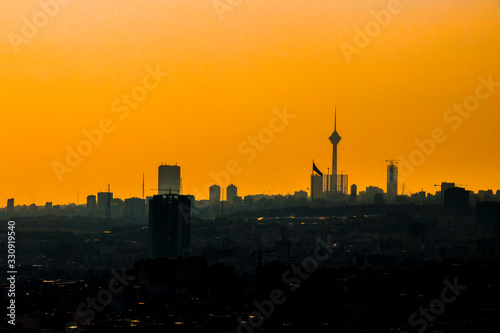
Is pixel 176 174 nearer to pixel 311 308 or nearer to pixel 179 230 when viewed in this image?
pixel 179 230

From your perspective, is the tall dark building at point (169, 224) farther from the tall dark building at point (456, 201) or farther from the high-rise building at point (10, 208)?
the tall dark building at point (456, 201)

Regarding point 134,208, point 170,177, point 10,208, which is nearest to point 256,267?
point 170,177

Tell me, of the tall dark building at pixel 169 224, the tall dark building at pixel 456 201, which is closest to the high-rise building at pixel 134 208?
the tall dark building at pixel 456 201

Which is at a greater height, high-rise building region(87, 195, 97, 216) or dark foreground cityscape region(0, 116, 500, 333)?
high-rise building region(87, 195, 97, 216)

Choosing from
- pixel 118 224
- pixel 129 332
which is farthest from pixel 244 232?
pixel 129 332

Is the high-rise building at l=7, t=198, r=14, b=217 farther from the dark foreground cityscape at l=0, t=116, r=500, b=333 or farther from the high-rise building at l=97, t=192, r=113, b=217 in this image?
the high-rise building at l=97, t=192, r=113, b=217

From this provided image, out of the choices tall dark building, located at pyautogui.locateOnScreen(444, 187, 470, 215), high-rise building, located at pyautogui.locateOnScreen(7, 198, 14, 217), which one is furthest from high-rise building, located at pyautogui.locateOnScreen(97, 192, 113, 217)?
tall dark building, located at pyautogui.locateOnScreen(444, 187, 470, 215)
